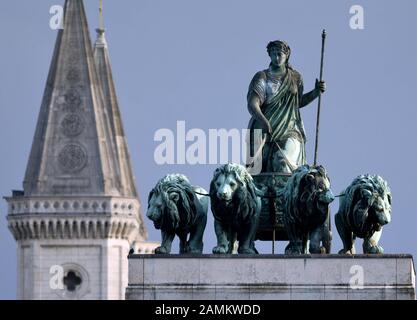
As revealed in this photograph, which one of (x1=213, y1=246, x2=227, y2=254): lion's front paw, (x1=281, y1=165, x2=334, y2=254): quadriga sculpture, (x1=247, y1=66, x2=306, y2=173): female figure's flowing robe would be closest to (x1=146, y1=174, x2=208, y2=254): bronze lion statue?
(x1=213, y1=246, x2=227, y2=254): lion's front paw

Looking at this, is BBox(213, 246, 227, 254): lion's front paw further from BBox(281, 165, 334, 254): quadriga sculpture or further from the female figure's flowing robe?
the female figure's flowing robe

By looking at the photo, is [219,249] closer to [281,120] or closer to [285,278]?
[285,278]

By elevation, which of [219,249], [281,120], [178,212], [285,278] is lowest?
[285,278]

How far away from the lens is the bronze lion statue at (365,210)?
7406cm

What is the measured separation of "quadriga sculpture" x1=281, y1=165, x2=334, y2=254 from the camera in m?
73.7

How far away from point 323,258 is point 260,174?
4.72 m

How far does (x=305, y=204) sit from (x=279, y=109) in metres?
4.99

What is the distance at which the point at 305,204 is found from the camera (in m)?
→ 74.0

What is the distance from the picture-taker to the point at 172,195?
74.6 meters

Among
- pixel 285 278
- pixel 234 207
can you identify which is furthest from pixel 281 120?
pixel 285 278

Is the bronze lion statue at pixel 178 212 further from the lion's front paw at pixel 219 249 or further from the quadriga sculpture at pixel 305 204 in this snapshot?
the quadriga sculpture at pixel 305 204

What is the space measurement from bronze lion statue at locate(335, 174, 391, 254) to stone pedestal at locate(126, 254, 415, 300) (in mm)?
1514
